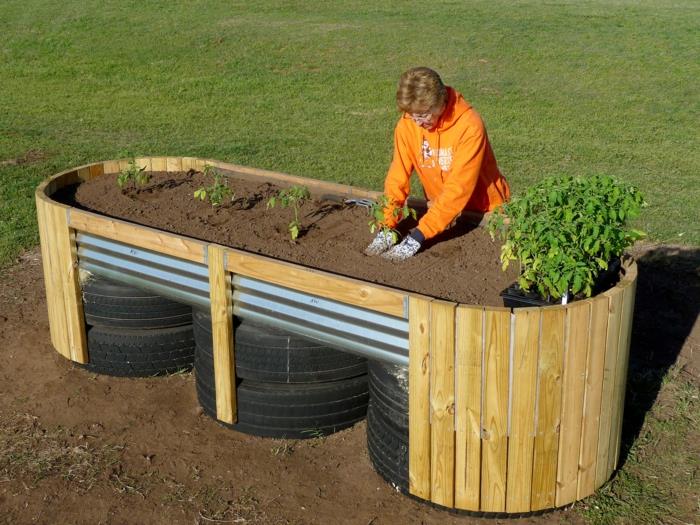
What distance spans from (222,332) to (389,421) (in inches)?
44.5

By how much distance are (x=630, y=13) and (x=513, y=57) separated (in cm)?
529

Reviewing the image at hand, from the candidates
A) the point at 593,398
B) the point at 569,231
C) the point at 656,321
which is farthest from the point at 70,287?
the point at 656,321

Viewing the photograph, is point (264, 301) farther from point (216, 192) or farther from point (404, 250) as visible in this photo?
point (216, 192)

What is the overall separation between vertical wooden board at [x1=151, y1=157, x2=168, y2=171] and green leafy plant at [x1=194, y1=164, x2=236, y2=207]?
2.25 feet

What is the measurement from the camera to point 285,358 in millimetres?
5379

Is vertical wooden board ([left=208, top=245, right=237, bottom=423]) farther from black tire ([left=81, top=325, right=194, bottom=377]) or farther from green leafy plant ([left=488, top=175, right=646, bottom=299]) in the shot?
green leafy plant ([left=488, top=175, right=646, bottom=299])

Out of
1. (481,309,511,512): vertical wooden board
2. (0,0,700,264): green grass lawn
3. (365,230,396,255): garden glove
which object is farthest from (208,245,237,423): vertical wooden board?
(0,0,700,264): green grass lawn

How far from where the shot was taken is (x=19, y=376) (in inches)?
253

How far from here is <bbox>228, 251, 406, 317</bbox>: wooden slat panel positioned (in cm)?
472

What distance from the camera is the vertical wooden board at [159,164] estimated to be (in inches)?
293

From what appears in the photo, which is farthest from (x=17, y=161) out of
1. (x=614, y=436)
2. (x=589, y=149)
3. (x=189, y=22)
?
(x=189, y=22)

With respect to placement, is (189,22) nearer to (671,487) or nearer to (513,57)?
(513,57)

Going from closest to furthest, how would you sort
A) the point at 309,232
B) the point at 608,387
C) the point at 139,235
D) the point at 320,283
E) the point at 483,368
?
1. the point at 483,368
2. the point at 608,387
3. the point at 320,283
4. the point at 139,235
5. the point at 309,232

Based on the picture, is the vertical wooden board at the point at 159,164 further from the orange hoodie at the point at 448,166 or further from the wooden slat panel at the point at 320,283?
the wooden slat panel at the point at 320,283
